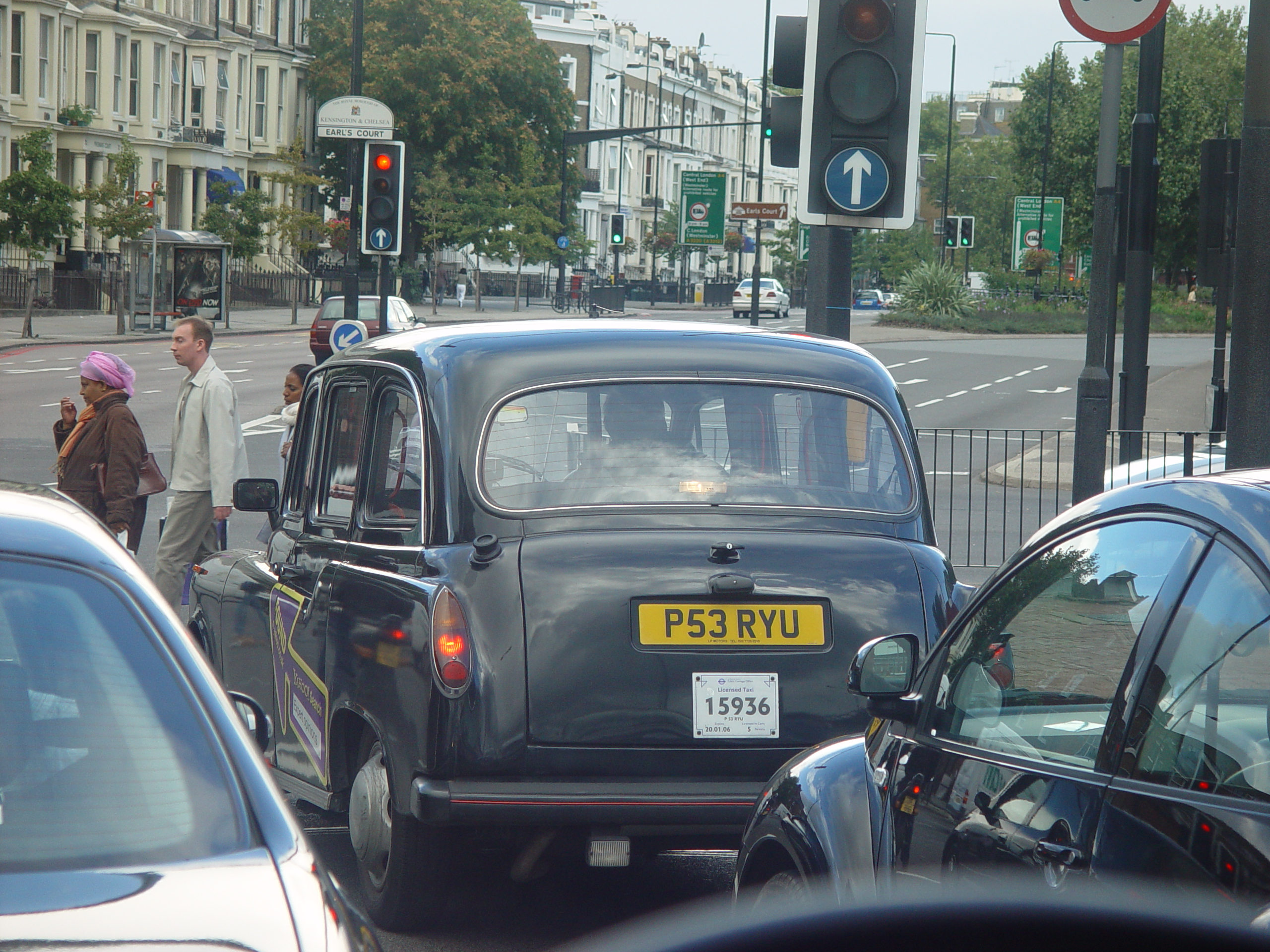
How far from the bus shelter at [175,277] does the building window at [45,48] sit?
29.2 feet

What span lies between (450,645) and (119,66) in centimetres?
5708

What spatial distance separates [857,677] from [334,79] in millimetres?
69304

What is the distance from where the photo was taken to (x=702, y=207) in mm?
59375

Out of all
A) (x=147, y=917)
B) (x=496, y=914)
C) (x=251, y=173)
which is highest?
(x=251, y=173)

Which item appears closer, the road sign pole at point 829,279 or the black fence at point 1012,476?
the road sign pole at point 829,279

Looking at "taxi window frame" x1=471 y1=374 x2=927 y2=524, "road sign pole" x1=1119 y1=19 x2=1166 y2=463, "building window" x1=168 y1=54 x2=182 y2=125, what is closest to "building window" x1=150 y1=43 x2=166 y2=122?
"building window" x1=168 y1=54 x2=182 y2=125

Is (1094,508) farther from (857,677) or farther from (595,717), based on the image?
(595,717)

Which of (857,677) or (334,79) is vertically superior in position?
(334,79)

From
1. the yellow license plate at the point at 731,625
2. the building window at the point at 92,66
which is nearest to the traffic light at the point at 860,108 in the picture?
the yellow license plate at the point at 731,625

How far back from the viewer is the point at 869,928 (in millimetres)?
1475

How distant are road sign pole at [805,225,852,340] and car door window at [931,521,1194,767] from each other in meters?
5.84

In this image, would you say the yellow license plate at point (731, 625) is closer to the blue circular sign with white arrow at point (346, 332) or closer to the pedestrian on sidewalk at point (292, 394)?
the pedestrian on sidewalk at point (292, 394)

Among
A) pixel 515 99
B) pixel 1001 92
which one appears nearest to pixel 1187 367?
pixel 515 99

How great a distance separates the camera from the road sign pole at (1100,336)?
8438mm
